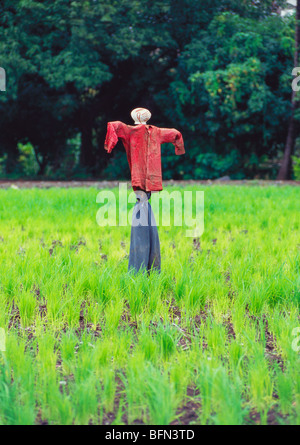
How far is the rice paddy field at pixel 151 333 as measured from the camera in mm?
2266

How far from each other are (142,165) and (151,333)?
1.35 m

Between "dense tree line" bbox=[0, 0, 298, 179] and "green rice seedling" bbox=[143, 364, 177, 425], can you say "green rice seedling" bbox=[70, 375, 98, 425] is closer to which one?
"green rice seedling" bbox=[143, 364, 177, 425]

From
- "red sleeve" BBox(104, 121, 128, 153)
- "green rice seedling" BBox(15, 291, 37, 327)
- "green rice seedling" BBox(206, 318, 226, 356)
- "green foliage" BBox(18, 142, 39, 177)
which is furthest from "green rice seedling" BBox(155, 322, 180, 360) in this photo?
"green foliage" BBox(18, 142, 39, 177)

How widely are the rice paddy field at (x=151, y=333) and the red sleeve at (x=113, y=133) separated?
941 millimetres

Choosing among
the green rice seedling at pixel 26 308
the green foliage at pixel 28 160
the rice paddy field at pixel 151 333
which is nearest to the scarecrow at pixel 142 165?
the rice paddy field at pixel 151 333

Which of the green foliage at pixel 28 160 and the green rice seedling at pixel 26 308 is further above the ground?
the green foliage at pixel 28 160

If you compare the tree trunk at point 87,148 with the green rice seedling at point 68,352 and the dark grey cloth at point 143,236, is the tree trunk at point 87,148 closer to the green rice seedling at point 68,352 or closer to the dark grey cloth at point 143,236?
the dark grey cloth at point 143,236

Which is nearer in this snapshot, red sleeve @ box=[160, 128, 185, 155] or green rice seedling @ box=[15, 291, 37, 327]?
green rice seedling @ box=[15, 291, 37, 327]

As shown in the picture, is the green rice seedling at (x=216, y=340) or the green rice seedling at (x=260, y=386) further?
the green rice seedling at (x=216, y=340)

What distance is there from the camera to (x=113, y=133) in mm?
3840

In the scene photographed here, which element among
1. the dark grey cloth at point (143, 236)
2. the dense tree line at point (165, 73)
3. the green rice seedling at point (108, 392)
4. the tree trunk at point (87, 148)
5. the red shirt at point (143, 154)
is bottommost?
the green rice seedling at point (108, 392)

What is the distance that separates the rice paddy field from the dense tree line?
421 inches

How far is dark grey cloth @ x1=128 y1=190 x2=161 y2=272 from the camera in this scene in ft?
13.2

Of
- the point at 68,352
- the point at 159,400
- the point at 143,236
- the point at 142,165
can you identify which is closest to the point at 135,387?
the point at 159,400
